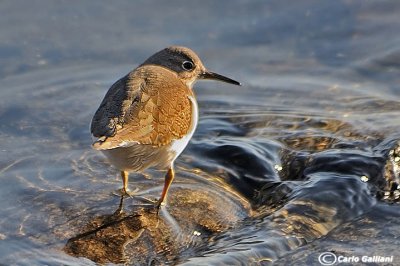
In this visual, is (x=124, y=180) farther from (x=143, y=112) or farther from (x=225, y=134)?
(x=225, y=134)

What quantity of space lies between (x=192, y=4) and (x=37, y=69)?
2.36 meters

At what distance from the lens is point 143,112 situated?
21.3ft

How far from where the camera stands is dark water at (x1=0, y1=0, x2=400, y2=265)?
20.3 feet

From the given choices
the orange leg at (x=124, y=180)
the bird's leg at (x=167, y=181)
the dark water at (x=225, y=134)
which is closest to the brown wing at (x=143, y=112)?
the bird's leg at (x=167, y=181)

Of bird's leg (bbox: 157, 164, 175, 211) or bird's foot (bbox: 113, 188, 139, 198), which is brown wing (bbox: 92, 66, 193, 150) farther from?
bird's foot (bbox: 113, 188, 139, 198)

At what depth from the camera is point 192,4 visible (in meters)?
10.6

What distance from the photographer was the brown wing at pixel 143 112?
6207 millimetres

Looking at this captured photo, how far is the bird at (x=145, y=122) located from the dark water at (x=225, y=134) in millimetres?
419

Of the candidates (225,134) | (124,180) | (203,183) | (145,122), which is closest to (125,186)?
(124,180)

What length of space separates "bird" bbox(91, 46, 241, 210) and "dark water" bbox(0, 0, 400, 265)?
0.42m

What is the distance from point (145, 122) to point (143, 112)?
4.1 inches

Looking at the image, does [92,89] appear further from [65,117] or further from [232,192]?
[232,192]

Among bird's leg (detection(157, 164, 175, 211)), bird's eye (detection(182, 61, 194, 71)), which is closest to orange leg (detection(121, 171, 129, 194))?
bird's leg (detection(157, 164, 175, 211))

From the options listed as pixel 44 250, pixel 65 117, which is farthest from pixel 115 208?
pixel 65 117
